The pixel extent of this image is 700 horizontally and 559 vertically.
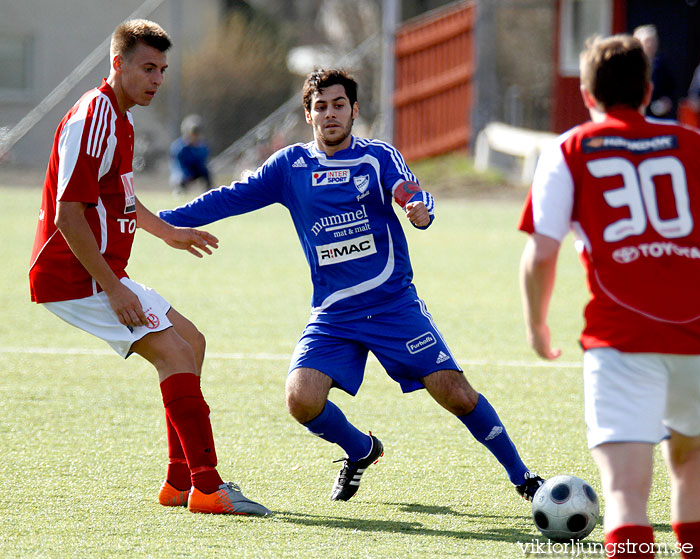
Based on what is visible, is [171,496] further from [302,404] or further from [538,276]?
[538,276]

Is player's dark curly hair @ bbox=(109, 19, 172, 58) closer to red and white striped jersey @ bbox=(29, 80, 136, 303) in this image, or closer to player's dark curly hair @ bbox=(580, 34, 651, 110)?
red and white striped jersey @ bbox=(29, 80, 136, 303)

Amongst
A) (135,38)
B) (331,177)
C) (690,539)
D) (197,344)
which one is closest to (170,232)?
(197,344)

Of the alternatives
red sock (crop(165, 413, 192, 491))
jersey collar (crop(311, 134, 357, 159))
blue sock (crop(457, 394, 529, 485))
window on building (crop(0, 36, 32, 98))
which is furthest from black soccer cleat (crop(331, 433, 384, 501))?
window on building (crop(0, 36, 32, 98))

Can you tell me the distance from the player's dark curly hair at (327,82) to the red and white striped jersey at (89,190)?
78 cm

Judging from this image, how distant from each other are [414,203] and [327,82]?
0.74m

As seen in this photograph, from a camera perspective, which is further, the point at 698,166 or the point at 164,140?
the point at 164,140

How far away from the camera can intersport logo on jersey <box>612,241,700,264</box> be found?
3080mm

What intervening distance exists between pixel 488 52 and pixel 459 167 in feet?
9.37

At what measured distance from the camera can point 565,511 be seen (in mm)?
3930

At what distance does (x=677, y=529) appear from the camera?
10.9 ft

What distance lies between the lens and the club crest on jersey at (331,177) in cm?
459

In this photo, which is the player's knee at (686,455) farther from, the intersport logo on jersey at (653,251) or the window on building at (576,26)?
the window on building at (576,26)

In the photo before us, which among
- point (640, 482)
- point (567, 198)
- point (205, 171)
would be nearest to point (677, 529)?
point (640, 482)

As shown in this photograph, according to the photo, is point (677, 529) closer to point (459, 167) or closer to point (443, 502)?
point (443, 502)
